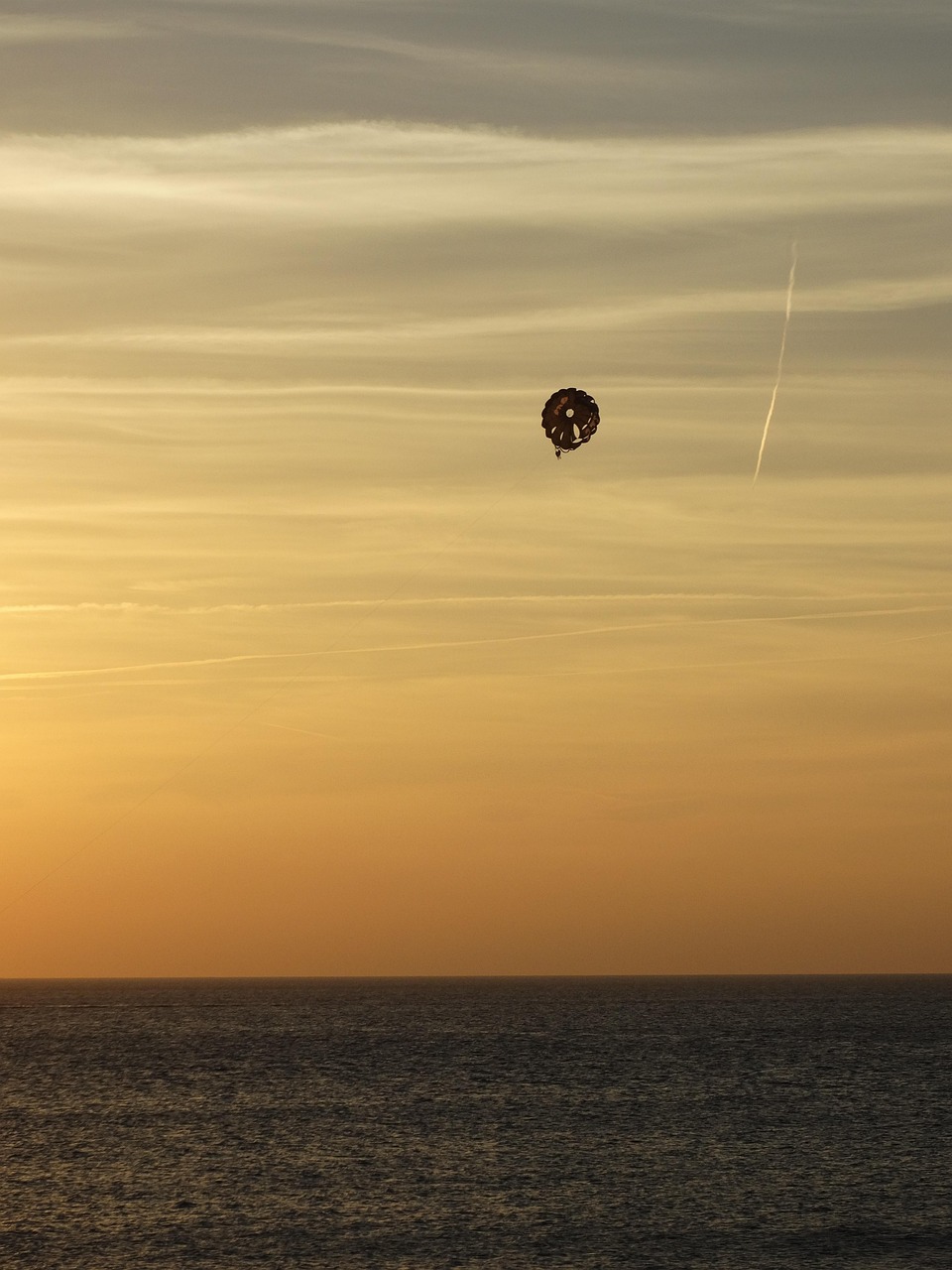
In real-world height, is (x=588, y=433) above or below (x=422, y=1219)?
above

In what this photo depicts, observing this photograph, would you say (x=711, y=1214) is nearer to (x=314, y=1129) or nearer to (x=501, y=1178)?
(x=501, y=1178)

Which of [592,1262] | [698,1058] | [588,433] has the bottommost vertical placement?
[592,1262]

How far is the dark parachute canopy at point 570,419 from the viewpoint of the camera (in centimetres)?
5959

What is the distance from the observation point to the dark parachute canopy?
59594 mm

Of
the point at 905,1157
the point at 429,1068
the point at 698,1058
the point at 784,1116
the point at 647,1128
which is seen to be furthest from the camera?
the point at 698,1058

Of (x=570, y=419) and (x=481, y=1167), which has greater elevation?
(x=570, y=419)

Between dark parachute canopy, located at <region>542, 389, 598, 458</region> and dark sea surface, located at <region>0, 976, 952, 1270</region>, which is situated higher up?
dark parachute canopy, located at <region>542, 389, 598, 458</region>

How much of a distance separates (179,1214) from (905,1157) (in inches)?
1510

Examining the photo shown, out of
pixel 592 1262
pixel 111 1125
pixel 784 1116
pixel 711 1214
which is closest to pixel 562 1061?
pixel 784 1116

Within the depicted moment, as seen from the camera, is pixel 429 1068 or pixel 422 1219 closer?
pixel 422 1219

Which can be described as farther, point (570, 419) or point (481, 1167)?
point (481, 1167)

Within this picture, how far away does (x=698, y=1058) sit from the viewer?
513 ft

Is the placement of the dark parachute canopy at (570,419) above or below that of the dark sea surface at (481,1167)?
above

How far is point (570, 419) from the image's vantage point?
59.8 metres
